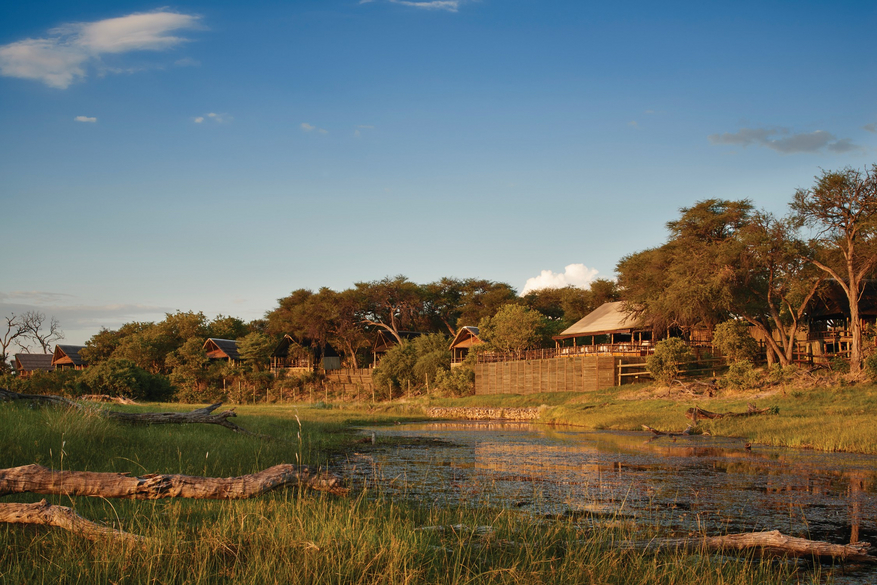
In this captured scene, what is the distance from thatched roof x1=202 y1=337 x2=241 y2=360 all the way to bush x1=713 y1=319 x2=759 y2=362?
137 ft

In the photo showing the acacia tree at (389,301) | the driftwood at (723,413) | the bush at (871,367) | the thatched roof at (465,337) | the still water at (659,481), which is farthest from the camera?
the acacia tree at (389,301)

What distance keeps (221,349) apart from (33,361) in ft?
88.4

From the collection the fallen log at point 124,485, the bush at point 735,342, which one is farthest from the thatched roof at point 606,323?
the fallen log at point 124,485

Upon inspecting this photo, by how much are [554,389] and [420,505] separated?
28.7 m

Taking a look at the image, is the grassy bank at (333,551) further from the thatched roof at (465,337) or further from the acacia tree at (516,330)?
the thatched roof at (465,337)

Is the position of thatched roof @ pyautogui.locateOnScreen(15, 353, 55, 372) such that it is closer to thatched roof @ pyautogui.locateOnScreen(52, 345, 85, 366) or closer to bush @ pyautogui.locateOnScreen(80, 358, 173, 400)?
thatched roof @ pyautogui.locateOnScreen(52, 345, 85, 366)

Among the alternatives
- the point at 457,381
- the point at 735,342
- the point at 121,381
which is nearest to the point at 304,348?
the point at 457,381

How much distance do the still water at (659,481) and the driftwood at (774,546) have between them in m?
0.61

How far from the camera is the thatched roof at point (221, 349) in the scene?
58.8 meters

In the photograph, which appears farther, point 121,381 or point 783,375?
point 121,381

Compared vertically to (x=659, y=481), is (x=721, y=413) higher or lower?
lower

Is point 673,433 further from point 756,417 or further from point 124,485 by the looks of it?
point 124,485

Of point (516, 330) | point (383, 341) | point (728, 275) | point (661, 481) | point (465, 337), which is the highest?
point (728, 275)

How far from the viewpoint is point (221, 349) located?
58750 mm
